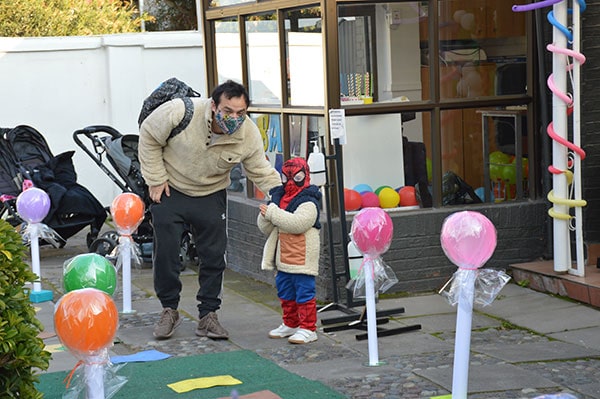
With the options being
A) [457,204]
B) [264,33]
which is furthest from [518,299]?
[264,33]

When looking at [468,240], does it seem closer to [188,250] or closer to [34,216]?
[34,216]

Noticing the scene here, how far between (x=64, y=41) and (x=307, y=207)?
26.7 feet

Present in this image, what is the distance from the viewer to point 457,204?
913 centimetres

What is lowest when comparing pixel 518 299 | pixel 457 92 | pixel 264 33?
pixel 518 299

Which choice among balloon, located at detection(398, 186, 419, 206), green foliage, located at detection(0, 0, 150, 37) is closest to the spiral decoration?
balloon, located at detection(398, 186, 419, 206)

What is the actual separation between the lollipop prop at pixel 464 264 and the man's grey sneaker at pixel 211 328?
2.40 metres

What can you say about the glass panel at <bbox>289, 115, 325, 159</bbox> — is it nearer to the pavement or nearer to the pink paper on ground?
the pavement

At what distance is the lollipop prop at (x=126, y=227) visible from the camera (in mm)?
8617

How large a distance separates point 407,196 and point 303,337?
207cm

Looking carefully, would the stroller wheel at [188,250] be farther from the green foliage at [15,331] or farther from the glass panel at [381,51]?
the green foliage at [15,331]

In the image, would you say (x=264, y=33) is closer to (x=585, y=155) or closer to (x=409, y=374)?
(x=585, y=155)

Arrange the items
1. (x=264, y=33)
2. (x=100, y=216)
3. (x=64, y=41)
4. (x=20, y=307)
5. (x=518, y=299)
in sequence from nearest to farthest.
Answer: (x=20, y=307) → (x=518, y=299) → (x=264, y=33) → (x=100, y=216) → (x=64, y=41)

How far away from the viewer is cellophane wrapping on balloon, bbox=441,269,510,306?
5620 millimetres

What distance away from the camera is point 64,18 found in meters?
18.5
